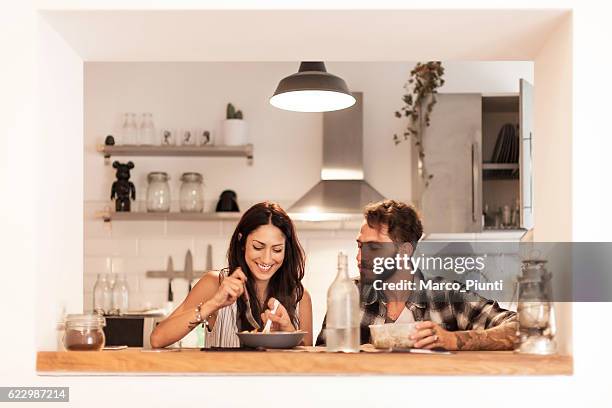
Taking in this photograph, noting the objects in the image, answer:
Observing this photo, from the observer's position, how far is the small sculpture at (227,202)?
519 cm

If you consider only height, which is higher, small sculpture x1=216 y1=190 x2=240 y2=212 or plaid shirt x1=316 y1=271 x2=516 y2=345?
small sculpture x1=216 y1=190 x2=240 y2=212

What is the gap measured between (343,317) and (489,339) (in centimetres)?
46

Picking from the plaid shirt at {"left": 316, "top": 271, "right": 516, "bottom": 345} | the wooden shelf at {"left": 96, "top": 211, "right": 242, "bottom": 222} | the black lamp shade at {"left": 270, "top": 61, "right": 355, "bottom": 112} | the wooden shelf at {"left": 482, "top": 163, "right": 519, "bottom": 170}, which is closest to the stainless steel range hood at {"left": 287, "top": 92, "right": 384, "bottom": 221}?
the wooden shelf at {"left": 96, "top": 211, "right": 242, "bottom": 222}

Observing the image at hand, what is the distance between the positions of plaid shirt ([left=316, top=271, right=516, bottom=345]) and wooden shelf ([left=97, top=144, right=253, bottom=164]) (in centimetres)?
249

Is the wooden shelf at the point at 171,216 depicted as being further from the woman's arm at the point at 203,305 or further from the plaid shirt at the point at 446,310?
the plaid shirt at the point at 446,310

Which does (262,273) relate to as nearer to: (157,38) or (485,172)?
(157,38)

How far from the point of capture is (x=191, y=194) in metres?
5.21

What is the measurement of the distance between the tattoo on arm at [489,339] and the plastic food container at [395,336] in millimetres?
160

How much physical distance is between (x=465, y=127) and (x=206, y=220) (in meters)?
1.70

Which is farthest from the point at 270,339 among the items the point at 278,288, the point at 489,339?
the point at 278,288

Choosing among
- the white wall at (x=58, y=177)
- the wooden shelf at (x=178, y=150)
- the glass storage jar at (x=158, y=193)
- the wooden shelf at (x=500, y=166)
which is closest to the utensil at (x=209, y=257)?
the glass storage jar at (x=158, y=193)

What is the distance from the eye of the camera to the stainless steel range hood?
5047 mm

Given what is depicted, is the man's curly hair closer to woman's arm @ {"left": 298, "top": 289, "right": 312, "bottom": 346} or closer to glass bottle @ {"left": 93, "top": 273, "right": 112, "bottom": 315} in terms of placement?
woman's arm @ {"left": 298, "top": 289, "right": 312, "bottom": 346}
